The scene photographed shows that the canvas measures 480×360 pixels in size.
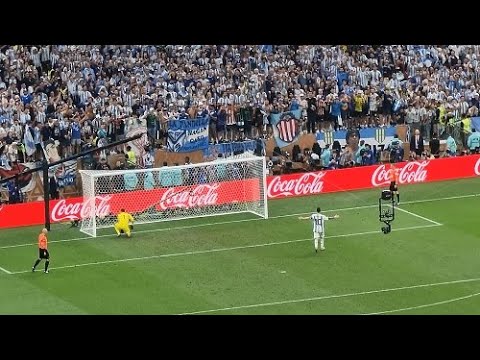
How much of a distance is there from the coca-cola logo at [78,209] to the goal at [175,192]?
0.04 m

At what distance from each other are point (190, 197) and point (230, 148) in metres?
4.83

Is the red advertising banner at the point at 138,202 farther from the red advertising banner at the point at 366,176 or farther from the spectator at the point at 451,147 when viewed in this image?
the spectator at the point at 451,147

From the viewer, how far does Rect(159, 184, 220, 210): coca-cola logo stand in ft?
156

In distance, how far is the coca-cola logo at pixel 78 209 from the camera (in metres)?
46.4

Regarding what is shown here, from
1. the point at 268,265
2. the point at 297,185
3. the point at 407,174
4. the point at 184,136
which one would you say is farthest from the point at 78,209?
the point at 407,174

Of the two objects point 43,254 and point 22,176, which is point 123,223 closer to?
point 43,254

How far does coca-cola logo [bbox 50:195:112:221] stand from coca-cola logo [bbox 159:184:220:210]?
2184 mm

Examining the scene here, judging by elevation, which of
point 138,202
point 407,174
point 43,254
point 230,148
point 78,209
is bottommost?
point 43,254

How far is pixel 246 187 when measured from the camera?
159ft

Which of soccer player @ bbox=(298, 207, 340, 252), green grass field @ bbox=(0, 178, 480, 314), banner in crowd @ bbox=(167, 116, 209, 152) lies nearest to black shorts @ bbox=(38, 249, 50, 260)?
green grass field @ bbox=(0, 178, 480, 314)

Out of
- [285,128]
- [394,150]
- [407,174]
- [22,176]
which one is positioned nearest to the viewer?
[22,176]

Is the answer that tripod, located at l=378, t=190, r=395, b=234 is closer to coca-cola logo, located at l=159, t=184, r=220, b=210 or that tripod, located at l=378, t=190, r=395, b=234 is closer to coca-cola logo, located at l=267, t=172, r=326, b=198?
coca-cola logo, located at l=267, t=172, r=326, b=198

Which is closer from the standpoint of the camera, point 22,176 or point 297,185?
point 22,176

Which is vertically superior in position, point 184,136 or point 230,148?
point 184,136
